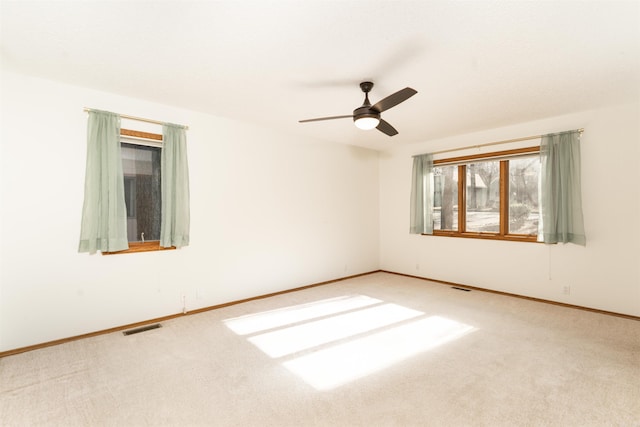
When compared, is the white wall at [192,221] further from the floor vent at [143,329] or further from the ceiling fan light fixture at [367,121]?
the ceiling fan light fixture at [367,121]

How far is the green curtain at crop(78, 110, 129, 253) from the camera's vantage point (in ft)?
10.3

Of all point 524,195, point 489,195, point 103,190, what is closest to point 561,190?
point 524,195

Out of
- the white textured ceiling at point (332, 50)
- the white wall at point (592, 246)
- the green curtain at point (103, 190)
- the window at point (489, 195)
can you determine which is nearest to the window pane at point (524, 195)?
the window at point (489, 195)

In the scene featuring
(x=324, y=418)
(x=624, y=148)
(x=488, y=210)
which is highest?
(x=624, y=148)

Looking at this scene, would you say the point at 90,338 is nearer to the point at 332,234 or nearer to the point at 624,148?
the point at 332,234

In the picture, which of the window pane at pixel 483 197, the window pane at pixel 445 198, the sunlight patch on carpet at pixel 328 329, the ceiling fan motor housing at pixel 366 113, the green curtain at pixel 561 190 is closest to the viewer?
the ceiling fan motor housing at pixel 366 113

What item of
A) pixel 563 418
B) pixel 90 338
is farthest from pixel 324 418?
pixel 90 338

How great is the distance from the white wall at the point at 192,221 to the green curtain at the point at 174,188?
14cm

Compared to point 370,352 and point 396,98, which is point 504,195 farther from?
point 370,352

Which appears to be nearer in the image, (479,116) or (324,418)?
(324,418)

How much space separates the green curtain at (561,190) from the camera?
3.98 meters

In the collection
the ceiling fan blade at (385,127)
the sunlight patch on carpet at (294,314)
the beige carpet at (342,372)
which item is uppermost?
the ceiling fan blade at (385,127)

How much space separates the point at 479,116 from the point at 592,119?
1345mm

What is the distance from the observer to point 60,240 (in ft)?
10.0
